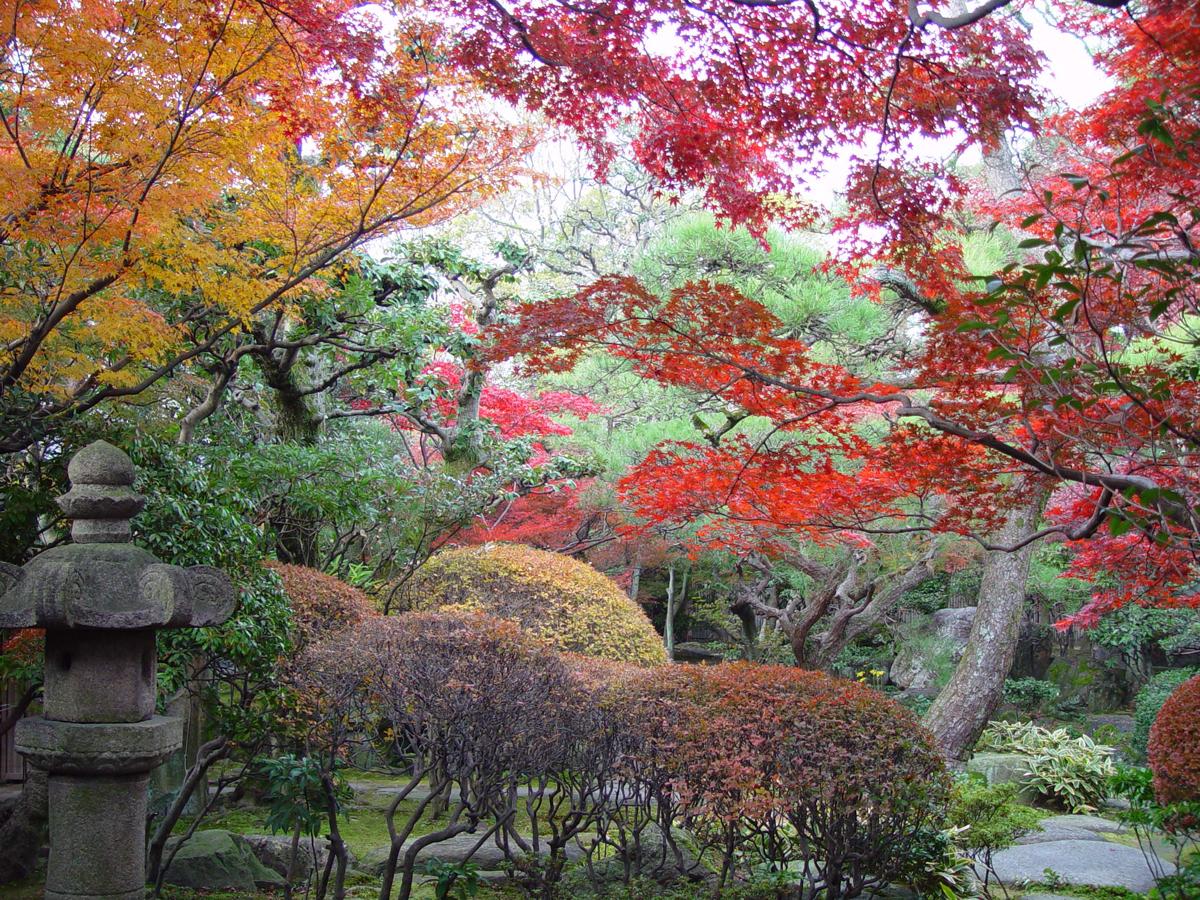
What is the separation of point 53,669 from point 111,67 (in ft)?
7.46

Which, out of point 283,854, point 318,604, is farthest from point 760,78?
point 283,854

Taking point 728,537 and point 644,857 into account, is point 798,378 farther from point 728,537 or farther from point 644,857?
point 728,537

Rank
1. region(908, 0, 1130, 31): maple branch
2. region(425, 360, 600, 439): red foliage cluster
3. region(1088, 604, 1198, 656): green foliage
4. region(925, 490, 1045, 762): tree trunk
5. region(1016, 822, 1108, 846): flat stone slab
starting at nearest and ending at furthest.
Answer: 1. region(908, 0, 1130, 31): maple branch
2. region(1016, 822, 1108, 846): flat stone slab
3. region(925, 490, 1045, 762): tree trunk
4. region(425, 360, 600, 439): red foliage cluster
5. region(1088, 604, 1198, 656): green foliage

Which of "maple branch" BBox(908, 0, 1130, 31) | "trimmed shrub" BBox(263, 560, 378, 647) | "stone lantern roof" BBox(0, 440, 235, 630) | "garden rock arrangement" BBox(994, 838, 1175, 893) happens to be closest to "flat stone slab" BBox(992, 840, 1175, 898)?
"garden rock arrangement" BBox(994, 838, 1175, 893)

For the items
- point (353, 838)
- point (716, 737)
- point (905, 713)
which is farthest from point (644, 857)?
point (353, 838)

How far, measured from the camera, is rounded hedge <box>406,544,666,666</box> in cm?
714

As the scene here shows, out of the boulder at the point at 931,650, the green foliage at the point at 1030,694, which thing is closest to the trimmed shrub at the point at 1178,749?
the green foliage at the point at 1030,694

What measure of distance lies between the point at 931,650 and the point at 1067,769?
178 inches

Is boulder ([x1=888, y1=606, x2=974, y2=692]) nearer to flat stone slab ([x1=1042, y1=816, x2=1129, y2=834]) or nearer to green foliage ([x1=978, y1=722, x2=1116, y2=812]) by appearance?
green foliage ([x1=978, y1=722, x2=1116, y2=812])

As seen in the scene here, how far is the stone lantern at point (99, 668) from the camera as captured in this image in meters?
2.86

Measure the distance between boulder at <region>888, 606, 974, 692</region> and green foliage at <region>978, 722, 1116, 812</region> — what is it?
3.28 metres

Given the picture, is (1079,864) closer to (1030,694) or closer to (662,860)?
(662,860)

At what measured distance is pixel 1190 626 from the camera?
11.5 m

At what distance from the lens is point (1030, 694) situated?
1266cm
